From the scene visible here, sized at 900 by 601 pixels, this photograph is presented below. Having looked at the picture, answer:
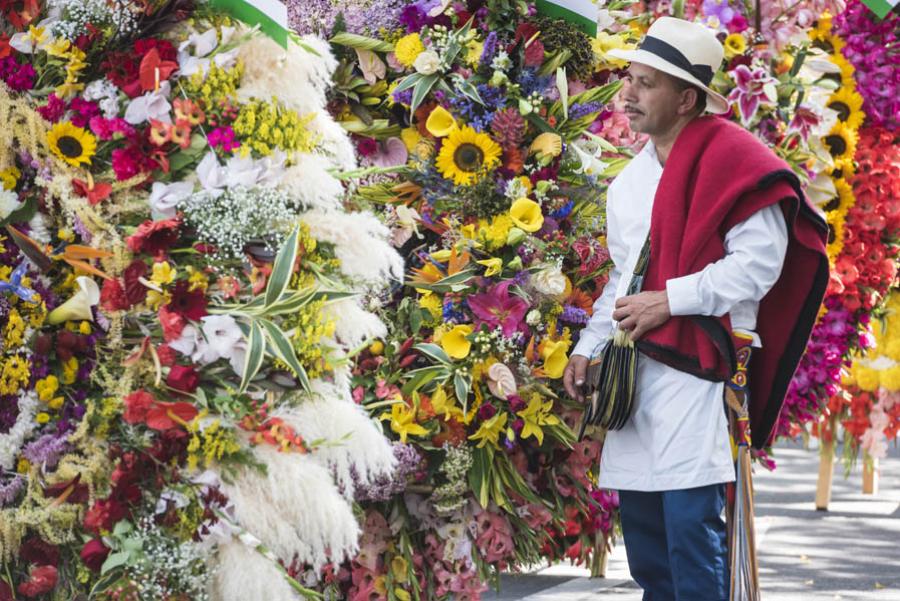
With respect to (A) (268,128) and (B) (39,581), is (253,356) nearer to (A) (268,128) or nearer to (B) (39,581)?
(A) (268,128)

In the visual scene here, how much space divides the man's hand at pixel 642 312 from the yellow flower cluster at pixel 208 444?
1.06m

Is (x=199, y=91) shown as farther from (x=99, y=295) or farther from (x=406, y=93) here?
(x=406, y=93)

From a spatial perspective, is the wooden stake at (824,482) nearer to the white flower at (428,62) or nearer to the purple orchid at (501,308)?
the purple orchid at (501,308)

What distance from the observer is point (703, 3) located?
5512mm

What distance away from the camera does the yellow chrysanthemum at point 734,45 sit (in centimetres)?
523

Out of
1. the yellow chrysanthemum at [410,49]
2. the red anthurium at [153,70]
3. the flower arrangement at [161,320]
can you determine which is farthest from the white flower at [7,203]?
the yellow chrysanthemum at [410,49]

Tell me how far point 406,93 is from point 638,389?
120 centimetres

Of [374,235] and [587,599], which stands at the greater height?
[374,235]

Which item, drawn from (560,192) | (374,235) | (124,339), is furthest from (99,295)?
(560,192)

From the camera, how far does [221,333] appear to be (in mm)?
2822

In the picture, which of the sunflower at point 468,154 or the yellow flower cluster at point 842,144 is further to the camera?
the yellow flower cluster at point 842,144

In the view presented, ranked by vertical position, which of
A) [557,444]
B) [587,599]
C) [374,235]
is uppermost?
[374,235]

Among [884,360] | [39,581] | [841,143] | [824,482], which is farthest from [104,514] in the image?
[824,482]

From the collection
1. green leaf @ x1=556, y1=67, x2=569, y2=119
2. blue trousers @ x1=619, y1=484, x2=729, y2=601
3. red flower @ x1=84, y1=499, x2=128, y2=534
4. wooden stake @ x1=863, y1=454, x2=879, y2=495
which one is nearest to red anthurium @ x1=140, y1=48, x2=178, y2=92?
red flower @ x1=84, y1=499, x2=128, y2=534
